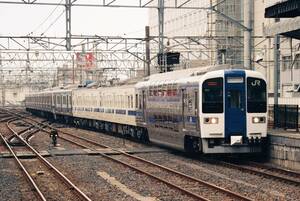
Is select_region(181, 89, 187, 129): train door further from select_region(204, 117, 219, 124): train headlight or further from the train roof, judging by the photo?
select_region(204, 117, 219, 124): train headlight

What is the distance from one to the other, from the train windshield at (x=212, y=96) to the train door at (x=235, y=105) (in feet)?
0.64

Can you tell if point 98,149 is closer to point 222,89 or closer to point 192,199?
point 222,89

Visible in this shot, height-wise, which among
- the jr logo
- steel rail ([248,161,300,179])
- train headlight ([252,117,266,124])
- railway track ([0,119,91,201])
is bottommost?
railway track ([0,119,91,201])

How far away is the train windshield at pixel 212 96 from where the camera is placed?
59.3 ft

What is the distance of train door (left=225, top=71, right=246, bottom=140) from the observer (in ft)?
59.4

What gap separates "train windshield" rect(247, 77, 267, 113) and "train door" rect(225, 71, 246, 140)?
0.64 ft

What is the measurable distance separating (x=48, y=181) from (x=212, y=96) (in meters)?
5.73

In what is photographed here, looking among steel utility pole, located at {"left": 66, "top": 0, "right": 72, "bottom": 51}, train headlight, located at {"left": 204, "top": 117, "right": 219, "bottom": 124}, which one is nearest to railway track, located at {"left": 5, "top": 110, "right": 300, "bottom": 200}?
train headlight, located at {"left": 204, "top": 117, "right": 219, "bottom": 124}

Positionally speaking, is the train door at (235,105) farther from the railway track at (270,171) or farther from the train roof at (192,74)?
the railway track at (270,171)

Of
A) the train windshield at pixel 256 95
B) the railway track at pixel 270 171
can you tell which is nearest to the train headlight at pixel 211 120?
the train windshield at pixel 256 95

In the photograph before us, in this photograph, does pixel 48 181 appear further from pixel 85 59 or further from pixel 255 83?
pixel 85 59

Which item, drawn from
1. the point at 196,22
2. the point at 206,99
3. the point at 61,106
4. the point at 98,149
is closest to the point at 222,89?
the point at 206,99

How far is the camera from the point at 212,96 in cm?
1814

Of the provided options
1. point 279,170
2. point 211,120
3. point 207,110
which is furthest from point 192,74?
point 279,170
